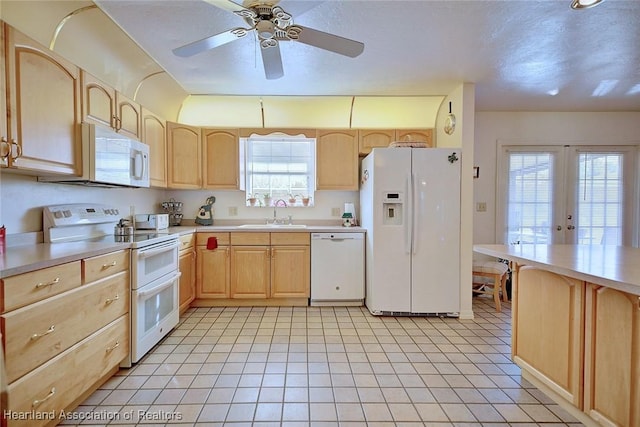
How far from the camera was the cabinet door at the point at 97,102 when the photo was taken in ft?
6.68

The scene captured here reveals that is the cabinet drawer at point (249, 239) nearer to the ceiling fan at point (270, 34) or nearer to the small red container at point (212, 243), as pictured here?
the small red container at point (212, 243)

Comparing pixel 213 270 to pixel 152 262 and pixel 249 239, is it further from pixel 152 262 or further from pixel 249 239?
pixel 152 262

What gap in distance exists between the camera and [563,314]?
1.57 meters

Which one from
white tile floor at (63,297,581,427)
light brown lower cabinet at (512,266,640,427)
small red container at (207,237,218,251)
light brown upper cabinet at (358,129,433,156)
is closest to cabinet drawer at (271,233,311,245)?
small red container at (207,237,218,251)

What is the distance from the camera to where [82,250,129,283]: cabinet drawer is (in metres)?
1.63

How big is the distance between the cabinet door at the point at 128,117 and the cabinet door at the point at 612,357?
129 inches

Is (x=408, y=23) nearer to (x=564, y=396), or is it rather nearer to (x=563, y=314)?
(x=563, y=314)

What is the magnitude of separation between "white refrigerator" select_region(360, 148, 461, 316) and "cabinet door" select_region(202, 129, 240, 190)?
169cm

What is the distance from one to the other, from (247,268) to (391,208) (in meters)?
1.69

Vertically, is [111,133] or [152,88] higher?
[152,88]

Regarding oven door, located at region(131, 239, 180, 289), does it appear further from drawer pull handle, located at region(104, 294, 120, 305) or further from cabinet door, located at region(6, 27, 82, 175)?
cabinet door, located at region(6, 27, 82, 175)

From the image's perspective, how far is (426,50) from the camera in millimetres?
2371

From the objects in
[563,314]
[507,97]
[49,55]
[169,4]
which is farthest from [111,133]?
[507,97]

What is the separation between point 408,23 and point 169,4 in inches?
60.9
